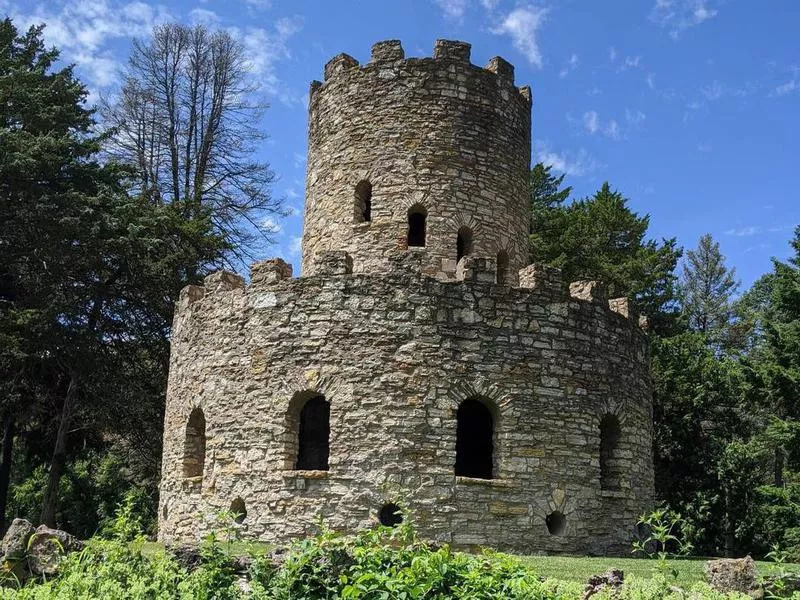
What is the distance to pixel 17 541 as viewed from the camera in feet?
31.1

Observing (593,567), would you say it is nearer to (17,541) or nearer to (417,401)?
(417,401)

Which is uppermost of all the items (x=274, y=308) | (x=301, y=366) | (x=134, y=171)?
(x=134, y=171)

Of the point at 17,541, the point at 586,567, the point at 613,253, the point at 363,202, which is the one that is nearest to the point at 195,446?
the point at 363,202

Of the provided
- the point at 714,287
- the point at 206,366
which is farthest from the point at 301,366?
the point at 714,287

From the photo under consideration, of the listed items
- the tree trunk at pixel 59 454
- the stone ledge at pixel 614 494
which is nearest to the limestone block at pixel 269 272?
the stone ledge at pixel 614 494

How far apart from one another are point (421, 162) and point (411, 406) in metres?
6.53

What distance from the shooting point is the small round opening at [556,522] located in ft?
45.8

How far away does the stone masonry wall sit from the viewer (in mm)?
13484

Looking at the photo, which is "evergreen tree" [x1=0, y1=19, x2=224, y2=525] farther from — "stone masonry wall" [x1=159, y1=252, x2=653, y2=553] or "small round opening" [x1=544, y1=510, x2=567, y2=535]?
"small round opening" [x1=544, y1=510, x2=567, y2=535]

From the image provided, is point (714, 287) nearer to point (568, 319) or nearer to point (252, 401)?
point (568, 319)

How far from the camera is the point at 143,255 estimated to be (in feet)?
81.5

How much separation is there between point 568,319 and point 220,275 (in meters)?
6.65

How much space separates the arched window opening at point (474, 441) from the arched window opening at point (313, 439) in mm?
2602

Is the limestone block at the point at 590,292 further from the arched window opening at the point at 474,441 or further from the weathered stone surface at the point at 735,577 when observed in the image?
the weathered stone surface at the point at 735,577
